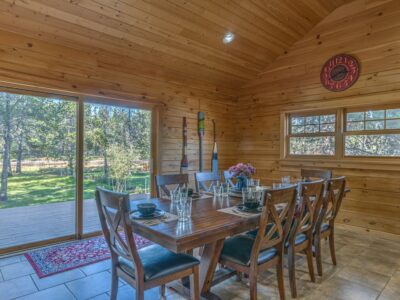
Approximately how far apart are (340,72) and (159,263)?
164 inches

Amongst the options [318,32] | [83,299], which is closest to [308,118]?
[318,32]

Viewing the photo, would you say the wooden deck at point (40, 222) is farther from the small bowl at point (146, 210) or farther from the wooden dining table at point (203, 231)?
the small bowl at point (146, 210)

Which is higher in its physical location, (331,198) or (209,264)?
(331,198)

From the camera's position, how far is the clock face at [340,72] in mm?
4305

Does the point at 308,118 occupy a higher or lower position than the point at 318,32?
lower

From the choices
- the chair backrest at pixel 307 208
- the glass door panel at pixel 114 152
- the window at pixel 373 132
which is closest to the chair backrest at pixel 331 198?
the chair backrest at pixel 307 208

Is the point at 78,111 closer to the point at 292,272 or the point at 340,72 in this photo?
the point at 292,272

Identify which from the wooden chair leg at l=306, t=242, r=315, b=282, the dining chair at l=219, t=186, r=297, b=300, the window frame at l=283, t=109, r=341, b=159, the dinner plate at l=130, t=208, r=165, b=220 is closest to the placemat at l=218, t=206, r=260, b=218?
the dining chair at l=219, t=186, r=297, b=300

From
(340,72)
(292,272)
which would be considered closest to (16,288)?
(292,272)

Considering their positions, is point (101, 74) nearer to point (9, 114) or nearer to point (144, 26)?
point (144, 26)

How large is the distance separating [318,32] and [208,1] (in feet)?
7.50

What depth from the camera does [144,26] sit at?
11.5 feet

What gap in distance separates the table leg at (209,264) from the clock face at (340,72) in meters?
3.60

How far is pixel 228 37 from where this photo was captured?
13.9 ft
